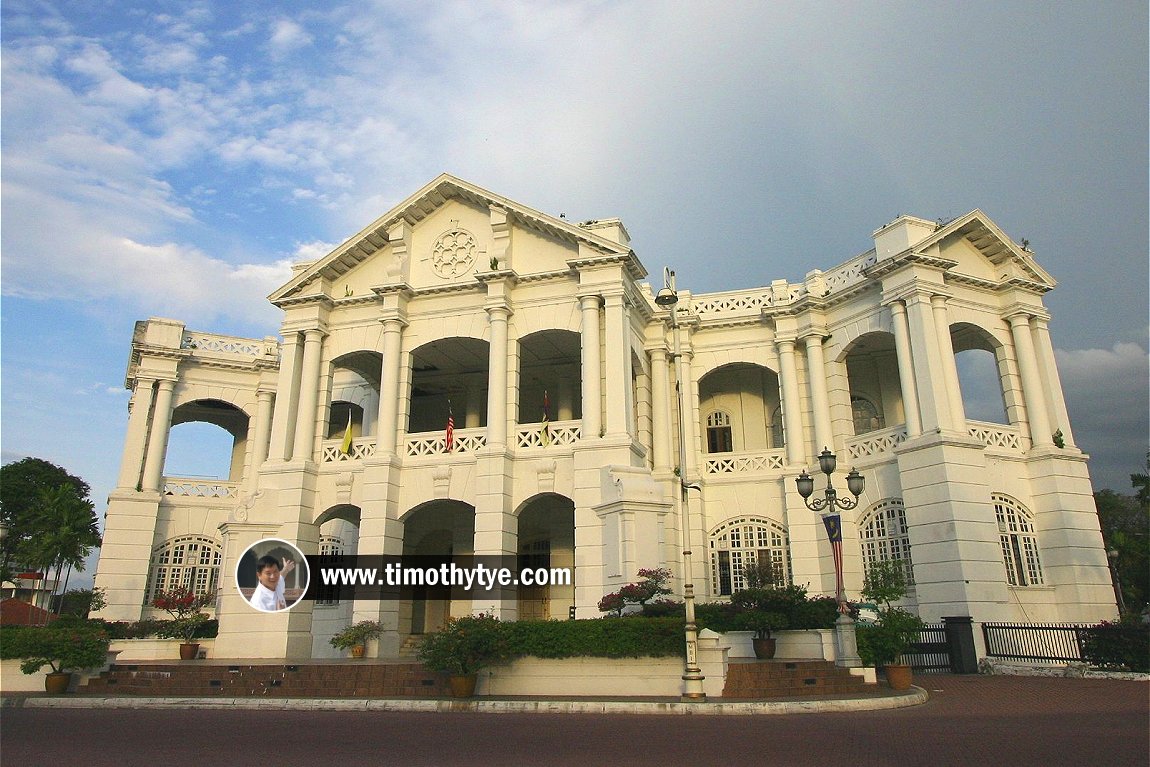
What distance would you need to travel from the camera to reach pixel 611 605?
18.4 metres

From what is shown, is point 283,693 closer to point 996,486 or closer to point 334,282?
point 334,282

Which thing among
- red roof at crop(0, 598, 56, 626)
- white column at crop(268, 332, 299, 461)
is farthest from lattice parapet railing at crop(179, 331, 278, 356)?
red roof at crop(0, 598, 56, 626)

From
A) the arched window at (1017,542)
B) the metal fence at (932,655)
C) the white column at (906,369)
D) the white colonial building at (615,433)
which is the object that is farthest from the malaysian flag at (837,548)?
the arched window at (1017,542)

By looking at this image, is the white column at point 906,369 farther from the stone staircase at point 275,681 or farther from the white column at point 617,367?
the stone staircase at point 275,681

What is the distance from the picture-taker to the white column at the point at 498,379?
2372 centimetres

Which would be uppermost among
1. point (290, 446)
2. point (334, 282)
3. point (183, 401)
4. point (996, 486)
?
point (334, 282)

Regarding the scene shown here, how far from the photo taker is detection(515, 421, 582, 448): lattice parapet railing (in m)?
23.7

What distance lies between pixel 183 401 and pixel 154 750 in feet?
82.0

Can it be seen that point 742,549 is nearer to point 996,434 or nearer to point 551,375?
point 996,434

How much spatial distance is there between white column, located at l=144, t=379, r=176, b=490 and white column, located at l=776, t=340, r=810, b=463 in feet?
79.9

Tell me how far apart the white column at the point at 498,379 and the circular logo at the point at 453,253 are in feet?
7.78

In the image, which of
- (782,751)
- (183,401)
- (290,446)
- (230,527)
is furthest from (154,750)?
(183,401)

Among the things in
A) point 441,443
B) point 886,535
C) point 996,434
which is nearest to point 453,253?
point 441,443

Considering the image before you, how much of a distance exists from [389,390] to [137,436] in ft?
42.7
